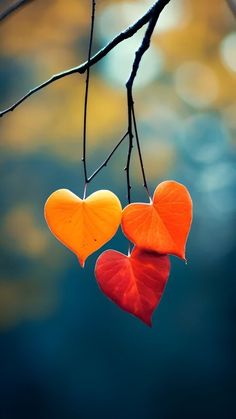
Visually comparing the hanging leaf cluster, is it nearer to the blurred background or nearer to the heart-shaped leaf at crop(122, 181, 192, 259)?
the heart-shaped leaf at crop(122, 181, 192, 259)

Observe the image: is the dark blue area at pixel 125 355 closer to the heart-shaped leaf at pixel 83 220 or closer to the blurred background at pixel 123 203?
the blurred background at pixel 123 203

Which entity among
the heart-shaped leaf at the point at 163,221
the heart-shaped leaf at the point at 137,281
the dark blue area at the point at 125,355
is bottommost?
the dark blue area at the point at 125,355

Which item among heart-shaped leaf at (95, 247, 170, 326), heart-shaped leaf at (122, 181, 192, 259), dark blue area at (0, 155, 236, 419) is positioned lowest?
dark blue area at (0, 155, 236, 419)

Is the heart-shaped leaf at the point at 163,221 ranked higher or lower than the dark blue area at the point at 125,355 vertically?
higher

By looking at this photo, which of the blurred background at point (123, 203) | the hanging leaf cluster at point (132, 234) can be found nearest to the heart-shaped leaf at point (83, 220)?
the hanging leaf cluster at point (132, 234)

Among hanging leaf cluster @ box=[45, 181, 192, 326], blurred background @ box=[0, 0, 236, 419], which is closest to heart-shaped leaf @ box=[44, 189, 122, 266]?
hanging leaf cluster @ box=[45, 181, 192, 326]

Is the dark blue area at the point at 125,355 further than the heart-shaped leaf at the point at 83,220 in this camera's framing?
Yes
